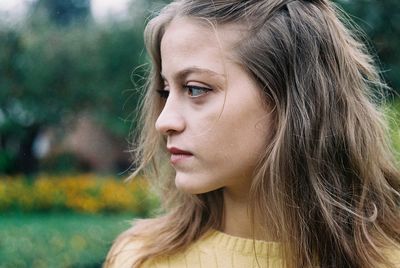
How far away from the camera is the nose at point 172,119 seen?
1780 mm

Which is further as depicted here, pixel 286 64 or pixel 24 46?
pixel 24 46

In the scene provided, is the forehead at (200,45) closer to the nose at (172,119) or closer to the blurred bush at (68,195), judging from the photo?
the nose at (172,119)

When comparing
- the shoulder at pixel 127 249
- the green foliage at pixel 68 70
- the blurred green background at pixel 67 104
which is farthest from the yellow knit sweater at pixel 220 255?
the green foliage at pixel 68 70

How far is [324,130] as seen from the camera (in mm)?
1889

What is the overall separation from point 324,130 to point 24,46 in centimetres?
731

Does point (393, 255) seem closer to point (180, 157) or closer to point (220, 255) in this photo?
point (220, 255)

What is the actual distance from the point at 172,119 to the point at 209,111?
0.09 m

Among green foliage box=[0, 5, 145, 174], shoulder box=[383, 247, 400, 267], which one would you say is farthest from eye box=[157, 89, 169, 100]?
green foliage box=[0, 5, 145, 174]

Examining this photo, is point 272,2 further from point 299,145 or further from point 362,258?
point 362,258

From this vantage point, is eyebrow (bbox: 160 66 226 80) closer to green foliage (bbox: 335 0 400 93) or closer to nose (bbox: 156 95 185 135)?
nose (bbox: 156 95 185 135)

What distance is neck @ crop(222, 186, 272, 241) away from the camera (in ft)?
6.38

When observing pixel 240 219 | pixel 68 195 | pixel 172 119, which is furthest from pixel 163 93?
pixel 68 195

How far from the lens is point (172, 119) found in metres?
1.79

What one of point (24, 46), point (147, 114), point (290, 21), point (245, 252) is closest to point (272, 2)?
point (290, 21)
